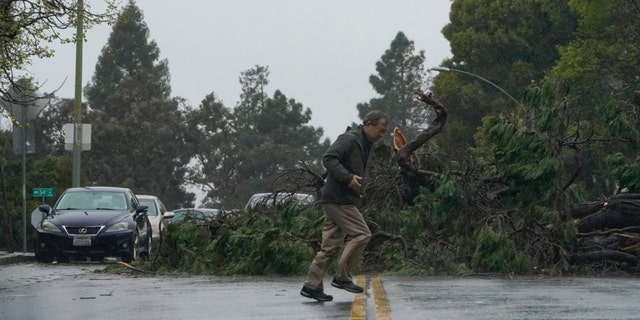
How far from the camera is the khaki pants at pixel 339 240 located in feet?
41.8

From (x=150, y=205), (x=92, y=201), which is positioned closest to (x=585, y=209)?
(x=92, y=201)

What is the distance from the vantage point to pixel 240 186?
306ft

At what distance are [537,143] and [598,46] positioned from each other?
31.7m

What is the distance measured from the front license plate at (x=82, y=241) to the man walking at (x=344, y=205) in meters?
13.2

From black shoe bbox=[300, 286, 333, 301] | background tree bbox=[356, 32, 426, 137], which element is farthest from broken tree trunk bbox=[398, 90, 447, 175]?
background tree bbox=[356, 32, 426, 137]

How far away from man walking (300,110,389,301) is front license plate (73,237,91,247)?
1321cm

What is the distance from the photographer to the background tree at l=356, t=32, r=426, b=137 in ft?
370

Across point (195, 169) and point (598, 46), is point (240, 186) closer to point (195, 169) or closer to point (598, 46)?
point (195, 169)

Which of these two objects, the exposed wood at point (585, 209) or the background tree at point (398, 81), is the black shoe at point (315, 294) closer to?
the exposed wood at point (585, 209)

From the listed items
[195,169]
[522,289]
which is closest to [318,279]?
[522,289]

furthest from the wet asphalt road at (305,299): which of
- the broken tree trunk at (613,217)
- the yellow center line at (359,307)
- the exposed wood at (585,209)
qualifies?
the exposed wood at (585,209)

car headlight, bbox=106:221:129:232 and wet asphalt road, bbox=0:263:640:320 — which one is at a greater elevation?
car headlight, bbox=106:221:129:232

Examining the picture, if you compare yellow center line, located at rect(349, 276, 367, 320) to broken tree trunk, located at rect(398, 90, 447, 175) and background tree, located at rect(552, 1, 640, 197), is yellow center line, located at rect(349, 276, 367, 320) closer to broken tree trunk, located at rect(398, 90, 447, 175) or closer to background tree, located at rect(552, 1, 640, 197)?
broken tree trunk, located at rect(398, 90, 447, 175)

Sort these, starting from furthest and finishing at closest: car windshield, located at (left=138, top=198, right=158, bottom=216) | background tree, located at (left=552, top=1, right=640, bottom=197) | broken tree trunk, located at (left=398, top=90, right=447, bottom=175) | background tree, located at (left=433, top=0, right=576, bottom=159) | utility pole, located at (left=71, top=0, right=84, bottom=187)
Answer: background tree, located at (left=433, top=0, right=576, bottom=159) → background tree, located at (left=552, top=1, right=640, bottom=197) → car windshield, located at (left=138, top=198, right=158, bottom=216) → utility pole, located at (left=71, top=0, right=84, bottom=187) → broken tree trunk, located at (left=398, top=90, right=447, bottom=175)
